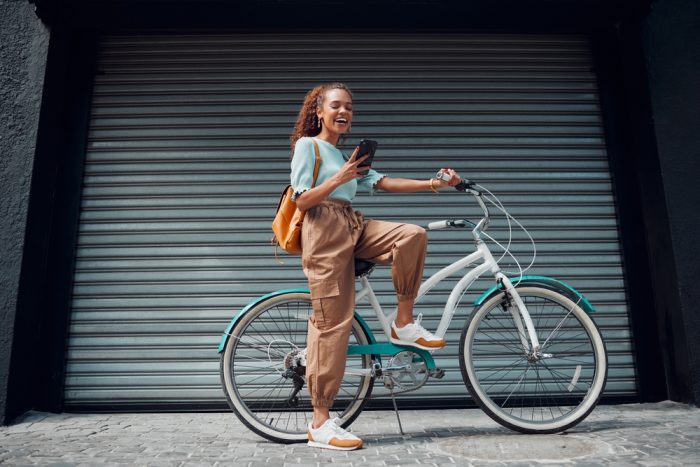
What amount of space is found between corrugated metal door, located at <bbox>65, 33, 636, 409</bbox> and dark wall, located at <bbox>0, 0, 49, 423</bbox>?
573 millimetres

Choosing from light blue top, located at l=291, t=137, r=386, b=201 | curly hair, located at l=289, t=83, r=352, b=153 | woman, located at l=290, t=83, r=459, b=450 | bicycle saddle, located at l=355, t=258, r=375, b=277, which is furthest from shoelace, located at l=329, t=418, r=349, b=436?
curly hair, located at l=289, t=83, r=352, b=153

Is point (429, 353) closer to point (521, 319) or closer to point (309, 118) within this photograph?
point (521, 319)

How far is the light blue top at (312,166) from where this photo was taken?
2930 mm

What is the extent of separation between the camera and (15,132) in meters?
3.99

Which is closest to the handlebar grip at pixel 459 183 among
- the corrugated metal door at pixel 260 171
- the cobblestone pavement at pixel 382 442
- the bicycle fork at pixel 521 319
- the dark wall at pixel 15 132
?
the bicycle fork at pixel 521 319

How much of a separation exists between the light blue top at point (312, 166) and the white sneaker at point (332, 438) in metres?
1.32

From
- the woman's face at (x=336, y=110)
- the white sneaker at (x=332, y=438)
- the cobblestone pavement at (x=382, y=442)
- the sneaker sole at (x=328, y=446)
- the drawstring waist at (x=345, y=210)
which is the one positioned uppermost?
the woman's face at (x=336, y=110)

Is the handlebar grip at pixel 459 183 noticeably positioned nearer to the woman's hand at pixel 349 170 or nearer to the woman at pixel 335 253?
the woman at pixel 335 253

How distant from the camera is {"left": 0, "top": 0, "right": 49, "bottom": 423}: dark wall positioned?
3738mm

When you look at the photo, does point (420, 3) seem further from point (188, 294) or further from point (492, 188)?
point (188, 294)

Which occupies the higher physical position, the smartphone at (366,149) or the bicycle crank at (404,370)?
the smartphone at (366,149)

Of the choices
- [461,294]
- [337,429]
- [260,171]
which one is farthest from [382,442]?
[260,171]

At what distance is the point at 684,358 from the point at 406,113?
9.84 feet

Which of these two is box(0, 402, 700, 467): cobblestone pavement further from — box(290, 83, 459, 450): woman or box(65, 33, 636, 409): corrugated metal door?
box(65, 33, 636, 409): corrugated metal door
